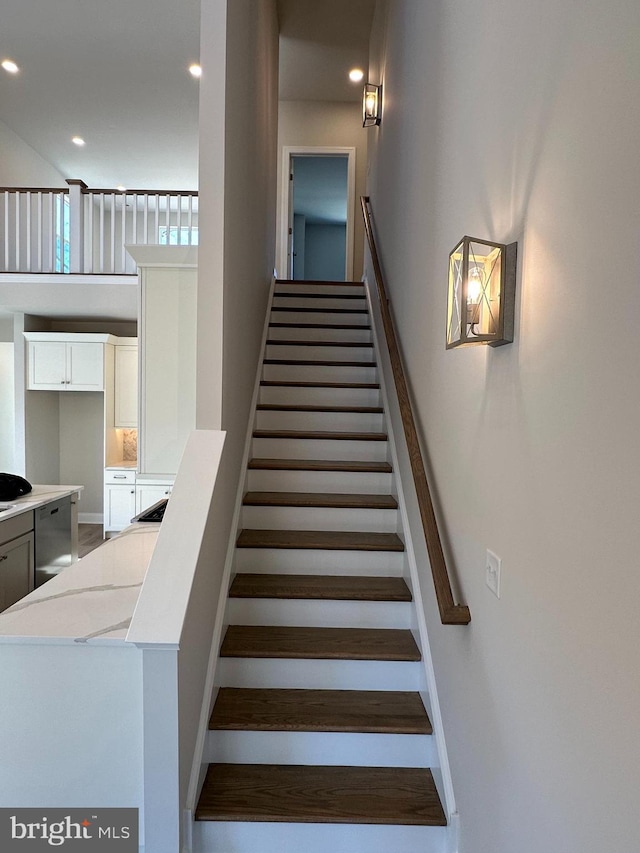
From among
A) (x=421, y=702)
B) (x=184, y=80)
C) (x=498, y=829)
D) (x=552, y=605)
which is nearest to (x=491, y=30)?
(x=552, y=605)

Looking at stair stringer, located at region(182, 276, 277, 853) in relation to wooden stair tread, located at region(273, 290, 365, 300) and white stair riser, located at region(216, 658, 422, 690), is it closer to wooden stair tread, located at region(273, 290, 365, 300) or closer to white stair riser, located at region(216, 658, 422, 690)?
white stair riser, located at region(216, 658, 422, 690)

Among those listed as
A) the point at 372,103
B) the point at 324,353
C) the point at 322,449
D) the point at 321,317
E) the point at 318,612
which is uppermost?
the point at 372,103

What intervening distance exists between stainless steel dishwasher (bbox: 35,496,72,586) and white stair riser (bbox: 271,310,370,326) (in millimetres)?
2399

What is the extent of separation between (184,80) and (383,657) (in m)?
6.04

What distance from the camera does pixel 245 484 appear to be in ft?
10.2

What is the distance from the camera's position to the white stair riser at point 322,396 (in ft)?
12.5

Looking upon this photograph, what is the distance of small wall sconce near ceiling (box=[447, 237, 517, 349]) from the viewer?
1.33 metres

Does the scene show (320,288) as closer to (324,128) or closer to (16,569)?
(324,128)

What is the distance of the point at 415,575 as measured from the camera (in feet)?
8.02

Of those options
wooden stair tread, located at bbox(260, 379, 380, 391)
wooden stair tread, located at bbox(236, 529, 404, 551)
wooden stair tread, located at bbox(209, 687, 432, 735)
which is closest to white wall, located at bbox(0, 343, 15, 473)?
wooden stair tread, located at bbox(260, 379, 380, 391)

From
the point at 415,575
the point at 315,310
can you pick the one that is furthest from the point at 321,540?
the point at 315,310

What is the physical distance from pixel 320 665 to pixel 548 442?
5.08ft

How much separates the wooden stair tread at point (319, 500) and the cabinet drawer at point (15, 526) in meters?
1.84

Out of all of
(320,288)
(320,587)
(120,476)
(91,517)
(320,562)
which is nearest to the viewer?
(320,587)
